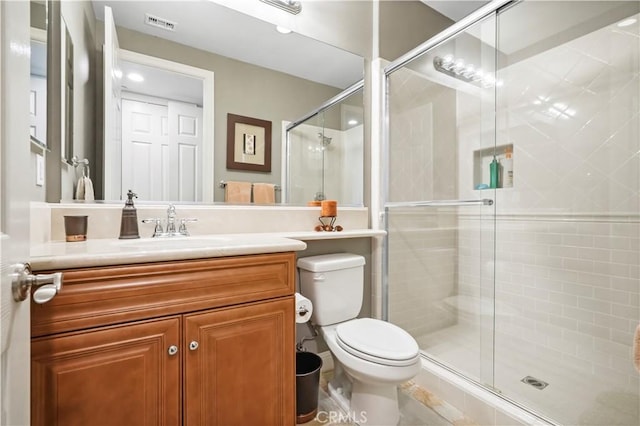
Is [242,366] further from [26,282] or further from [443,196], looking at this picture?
[443,196]

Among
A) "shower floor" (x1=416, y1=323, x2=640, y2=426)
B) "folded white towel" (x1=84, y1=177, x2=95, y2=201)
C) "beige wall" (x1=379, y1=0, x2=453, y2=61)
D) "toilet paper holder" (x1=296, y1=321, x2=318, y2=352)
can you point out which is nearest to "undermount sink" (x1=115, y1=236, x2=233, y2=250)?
"folded white towel" (x1=84, y1=177, x2=95, y2=201)

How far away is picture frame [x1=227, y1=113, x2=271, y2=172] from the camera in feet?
5.43

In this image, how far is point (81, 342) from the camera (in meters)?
0.79

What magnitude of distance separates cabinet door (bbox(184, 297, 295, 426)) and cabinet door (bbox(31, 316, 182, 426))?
0.05 meters

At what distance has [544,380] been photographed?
5.61 feet

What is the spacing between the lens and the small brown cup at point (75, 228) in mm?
1150

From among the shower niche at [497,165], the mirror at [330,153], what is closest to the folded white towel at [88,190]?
the mirror at [330,153]

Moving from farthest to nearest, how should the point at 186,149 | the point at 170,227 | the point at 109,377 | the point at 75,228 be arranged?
the point at 186,149
the point at 170,227
the point at 75,228
the point at 109,377

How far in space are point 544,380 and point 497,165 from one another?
51.5 inches

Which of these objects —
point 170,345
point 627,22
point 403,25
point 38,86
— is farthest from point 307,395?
point 627,22

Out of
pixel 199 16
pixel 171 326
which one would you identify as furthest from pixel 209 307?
pixel 199 16

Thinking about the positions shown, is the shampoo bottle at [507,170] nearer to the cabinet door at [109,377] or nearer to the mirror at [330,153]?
the mirror at [330,153]

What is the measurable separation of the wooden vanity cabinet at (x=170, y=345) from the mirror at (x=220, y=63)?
68cm

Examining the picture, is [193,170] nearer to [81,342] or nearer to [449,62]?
[81,342]
